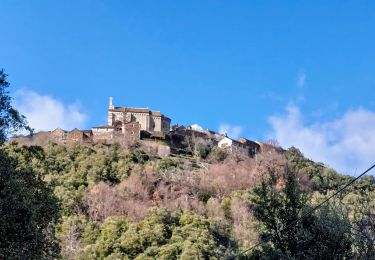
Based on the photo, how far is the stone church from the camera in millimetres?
74625

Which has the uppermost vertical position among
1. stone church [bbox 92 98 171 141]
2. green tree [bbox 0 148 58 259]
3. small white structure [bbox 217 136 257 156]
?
stone church [bbox 92 98 171 141]

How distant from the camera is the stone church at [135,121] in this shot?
7462 centimetres

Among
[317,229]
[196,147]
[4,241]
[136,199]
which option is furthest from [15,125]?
[196,147]

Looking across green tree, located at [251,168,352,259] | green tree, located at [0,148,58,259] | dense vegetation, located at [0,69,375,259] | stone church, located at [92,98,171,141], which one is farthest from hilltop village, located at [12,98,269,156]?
green tree, located at [0,148,58,259]

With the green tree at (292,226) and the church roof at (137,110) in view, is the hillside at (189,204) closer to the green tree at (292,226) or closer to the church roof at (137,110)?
the green tree at (292,226)

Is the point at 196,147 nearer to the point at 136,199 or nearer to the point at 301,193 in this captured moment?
the point at 136,199

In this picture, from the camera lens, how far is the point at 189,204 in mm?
52688

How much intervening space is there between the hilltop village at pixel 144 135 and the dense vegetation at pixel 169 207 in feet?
11.8

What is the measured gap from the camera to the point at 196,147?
75562 millimetres

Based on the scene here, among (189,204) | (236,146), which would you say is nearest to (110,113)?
(236,146)

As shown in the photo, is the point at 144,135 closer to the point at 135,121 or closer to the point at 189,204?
the point at 135,121

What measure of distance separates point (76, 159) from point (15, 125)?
150 feet

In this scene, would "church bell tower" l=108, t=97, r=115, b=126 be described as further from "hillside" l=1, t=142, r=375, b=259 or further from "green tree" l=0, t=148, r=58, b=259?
"green tree" l=0, t=148, r=58, b=259

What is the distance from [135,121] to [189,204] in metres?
28.1
